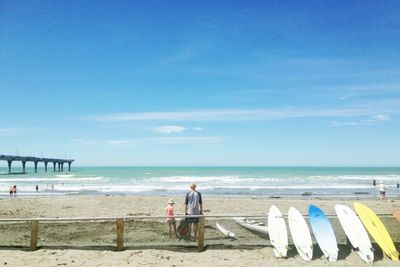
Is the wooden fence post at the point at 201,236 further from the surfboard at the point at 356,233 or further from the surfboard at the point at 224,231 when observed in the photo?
the surfboard at the point at 356,233

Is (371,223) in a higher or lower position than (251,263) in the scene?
higher

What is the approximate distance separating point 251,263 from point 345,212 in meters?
2.78

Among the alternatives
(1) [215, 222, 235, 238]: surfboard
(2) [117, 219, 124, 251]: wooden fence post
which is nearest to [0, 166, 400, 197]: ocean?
(1) [215, 222, 235, 238]: surfboard

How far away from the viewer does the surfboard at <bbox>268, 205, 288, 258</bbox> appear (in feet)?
27.5

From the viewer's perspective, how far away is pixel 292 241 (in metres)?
8.64

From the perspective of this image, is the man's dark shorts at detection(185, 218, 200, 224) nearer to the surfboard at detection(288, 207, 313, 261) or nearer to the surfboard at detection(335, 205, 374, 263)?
the surfboard at detection(288, 207, 313, 261)

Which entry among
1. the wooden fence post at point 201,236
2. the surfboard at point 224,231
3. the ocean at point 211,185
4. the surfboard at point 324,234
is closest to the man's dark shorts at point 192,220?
the wooden fence post at point 201,236

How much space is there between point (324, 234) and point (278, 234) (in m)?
0.98

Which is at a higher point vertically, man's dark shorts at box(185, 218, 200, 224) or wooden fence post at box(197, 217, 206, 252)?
man's dark shorts at box(185, 218, 200, 224)

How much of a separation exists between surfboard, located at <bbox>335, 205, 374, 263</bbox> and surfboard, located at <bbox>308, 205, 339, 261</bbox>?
1.08ft

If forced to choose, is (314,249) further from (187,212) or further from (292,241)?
(187,212)

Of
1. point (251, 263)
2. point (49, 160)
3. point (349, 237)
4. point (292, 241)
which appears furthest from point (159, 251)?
point (49, 160)

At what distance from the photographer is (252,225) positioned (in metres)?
8.89

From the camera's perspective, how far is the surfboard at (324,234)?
825cm
